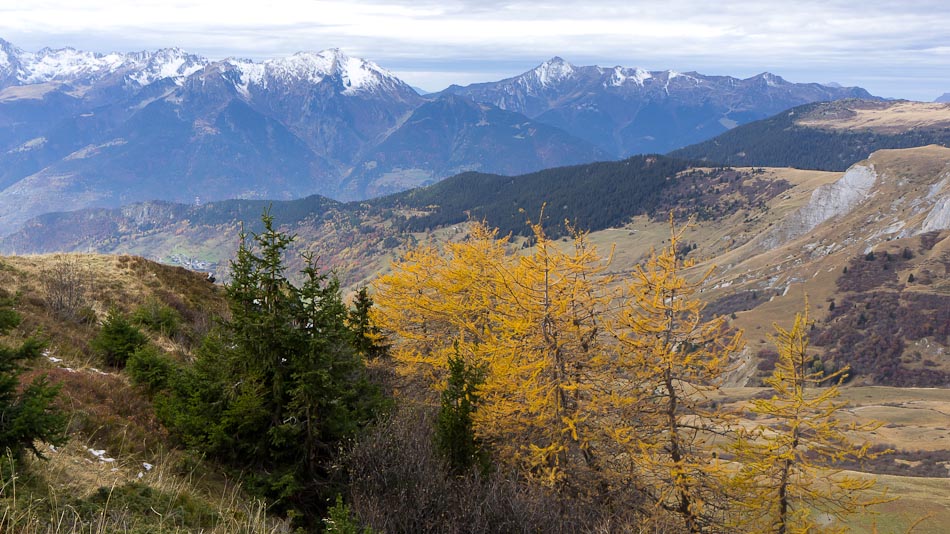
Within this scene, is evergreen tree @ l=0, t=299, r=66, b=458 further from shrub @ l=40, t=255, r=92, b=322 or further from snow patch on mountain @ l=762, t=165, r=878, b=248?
snow patch on mountain @ l=762, t=165, r=878, b=248

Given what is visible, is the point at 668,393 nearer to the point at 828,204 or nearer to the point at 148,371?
the point at 148,371

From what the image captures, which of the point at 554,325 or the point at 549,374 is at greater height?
the point at 554,325

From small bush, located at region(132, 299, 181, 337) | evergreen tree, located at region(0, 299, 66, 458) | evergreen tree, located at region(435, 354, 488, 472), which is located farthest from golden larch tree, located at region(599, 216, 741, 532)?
small bush, located at region(132, 299, 181, 337)

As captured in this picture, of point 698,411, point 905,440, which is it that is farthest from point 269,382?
point 905,440

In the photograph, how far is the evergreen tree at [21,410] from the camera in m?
6.46

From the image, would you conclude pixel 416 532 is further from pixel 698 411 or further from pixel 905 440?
pixel 905 440

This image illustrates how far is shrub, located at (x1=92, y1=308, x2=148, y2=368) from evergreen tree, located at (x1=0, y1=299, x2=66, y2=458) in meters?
9.30

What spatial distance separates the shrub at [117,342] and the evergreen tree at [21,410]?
9.30 metres

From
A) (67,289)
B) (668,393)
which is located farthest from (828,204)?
(67,289)

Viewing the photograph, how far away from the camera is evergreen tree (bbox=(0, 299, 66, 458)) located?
6457 millimetres

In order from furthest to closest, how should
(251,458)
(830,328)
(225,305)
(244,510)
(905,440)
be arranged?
1. (830,328)
2. (905,440)
3. (225,305)
4. (251,458)
5. (244,510)

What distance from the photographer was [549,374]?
15008 mm

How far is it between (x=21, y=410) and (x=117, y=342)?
9984mm

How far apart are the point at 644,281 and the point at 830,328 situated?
116 metres
